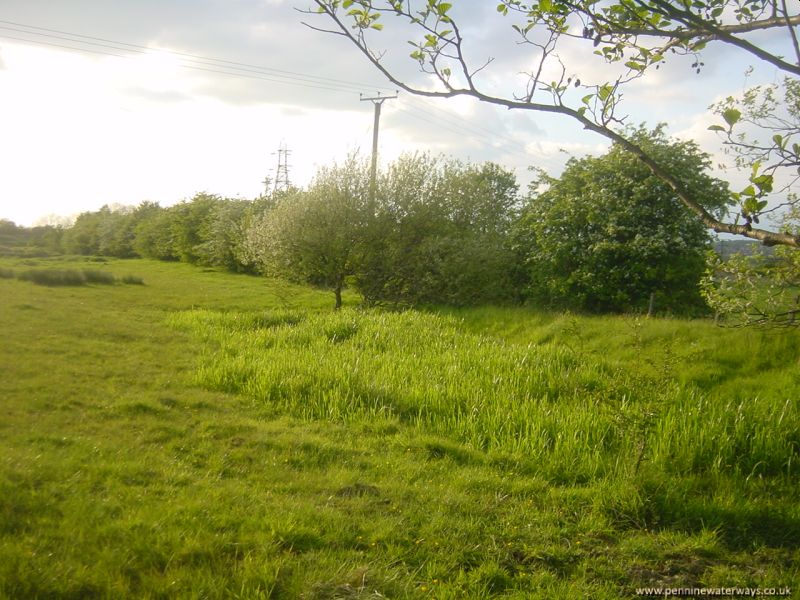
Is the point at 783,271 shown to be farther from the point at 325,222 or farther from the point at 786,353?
the point at 325,222

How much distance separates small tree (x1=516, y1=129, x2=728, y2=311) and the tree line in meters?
0.04

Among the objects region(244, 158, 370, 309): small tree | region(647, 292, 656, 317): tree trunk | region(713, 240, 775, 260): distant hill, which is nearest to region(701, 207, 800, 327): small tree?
region(713, 240, 775, 260): distant hill

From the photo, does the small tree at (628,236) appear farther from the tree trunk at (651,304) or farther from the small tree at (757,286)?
the small tree at (757,286)

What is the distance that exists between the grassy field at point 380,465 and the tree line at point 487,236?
19.0 feet

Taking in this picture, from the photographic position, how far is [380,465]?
21.3ft

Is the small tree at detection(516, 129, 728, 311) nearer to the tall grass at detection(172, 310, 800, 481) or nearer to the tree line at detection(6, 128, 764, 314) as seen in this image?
the tree line at detection(6, 128, 764, 314)

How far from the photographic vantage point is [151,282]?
63.4ft

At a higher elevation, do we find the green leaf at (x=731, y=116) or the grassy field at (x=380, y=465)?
the green leaf at (x=731, y=116)

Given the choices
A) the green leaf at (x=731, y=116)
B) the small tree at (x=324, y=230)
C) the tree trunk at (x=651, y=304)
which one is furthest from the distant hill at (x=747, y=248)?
the small tree at (x=324, y=230)

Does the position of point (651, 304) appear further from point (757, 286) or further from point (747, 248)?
point (757, 286)

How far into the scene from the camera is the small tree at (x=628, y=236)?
55.8 feet

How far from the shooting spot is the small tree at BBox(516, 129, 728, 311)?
55.8 ft

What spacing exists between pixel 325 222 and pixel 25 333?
12.5 meters

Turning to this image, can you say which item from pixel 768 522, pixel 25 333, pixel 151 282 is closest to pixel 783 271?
pixel 768 522
